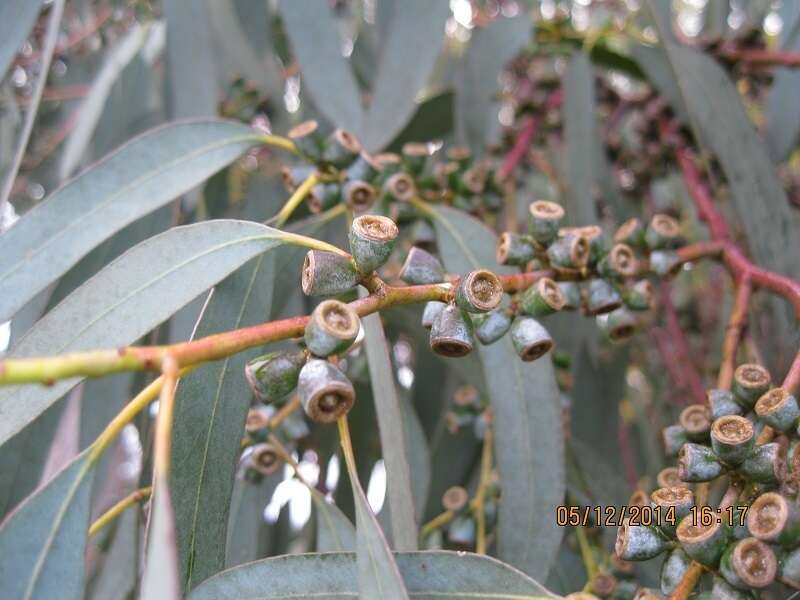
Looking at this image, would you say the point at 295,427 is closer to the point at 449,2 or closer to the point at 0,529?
the point at 0,529

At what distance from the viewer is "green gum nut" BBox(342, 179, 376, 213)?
1.14m

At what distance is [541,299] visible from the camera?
86cm

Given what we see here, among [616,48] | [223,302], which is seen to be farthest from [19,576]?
[616,48]

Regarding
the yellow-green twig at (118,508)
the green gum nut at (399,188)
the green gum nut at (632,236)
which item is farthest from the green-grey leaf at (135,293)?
the green gum nut at (632,236)

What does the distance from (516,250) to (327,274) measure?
317 millimetres

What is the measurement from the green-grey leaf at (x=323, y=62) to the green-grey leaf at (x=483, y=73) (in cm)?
28

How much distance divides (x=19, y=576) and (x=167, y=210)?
772 millimetres

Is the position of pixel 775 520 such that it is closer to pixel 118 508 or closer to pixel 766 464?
pixel 766 464

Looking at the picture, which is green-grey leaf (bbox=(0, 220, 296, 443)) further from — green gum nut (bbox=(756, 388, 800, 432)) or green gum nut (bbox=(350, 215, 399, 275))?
green gum nut (bbox=(756, 388, 800, 432))

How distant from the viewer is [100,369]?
584 mm

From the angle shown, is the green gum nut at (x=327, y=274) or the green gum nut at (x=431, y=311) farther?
the green gum nut at (x=431, y=311)

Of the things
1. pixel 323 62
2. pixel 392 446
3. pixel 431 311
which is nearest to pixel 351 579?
pixel 392 446

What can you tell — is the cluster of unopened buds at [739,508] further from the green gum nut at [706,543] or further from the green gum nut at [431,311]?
the green gum nut at [431,311]

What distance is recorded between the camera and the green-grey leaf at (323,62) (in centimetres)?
132
